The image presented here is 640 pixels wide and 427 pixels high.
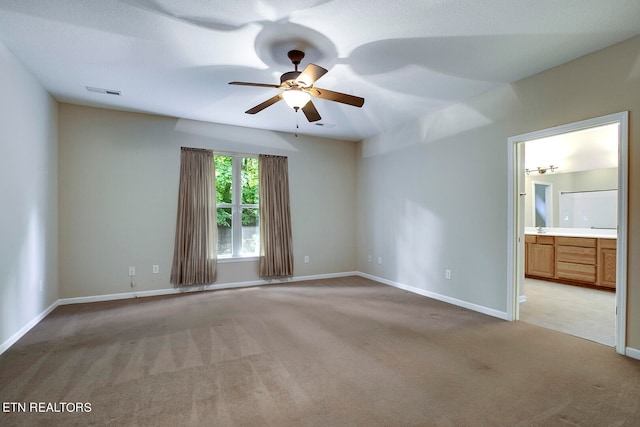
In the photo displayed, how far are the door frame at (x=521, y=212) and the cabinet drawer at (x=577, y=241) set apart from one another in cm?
202

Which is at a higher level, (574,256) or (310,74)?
(310,74)

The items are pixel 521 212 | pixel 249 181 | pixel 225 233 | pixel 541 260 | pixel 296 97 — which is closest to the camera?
pixel 296 97

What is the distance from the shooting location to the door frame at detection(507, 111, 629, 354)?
2633 mm

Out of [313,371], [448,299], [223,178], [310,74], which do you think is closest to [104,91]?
[223,178]

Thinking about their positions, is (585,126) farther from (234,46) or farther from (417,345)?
(234,46)

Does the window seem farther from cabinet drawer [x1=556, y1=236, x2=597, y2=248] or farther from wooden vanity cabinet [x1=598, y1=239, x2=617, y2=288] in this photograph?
wooden vanity cabinet [x1=598, y1=239, x2=617, y2=288]

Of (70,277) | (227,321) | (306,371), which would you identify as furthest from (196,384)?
(70,277)

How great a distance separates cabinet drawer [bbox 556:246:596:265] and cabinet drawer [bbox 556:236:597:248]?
0.17ft

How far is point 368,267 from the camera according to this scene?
19.6ft

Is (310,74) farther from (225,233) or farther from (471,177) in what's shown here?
(225,233)

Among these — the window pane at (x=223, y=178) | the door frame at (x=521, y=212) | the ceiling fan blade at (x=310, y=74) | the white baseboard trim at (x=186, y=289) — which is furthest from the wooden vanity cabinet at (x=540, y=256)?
the window pane at (x=223, y=178)

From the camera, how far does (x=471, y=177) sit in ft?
13.1

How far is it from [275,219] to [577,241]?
5.07 meters

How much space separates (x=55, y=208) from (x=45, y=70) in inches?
70.4
